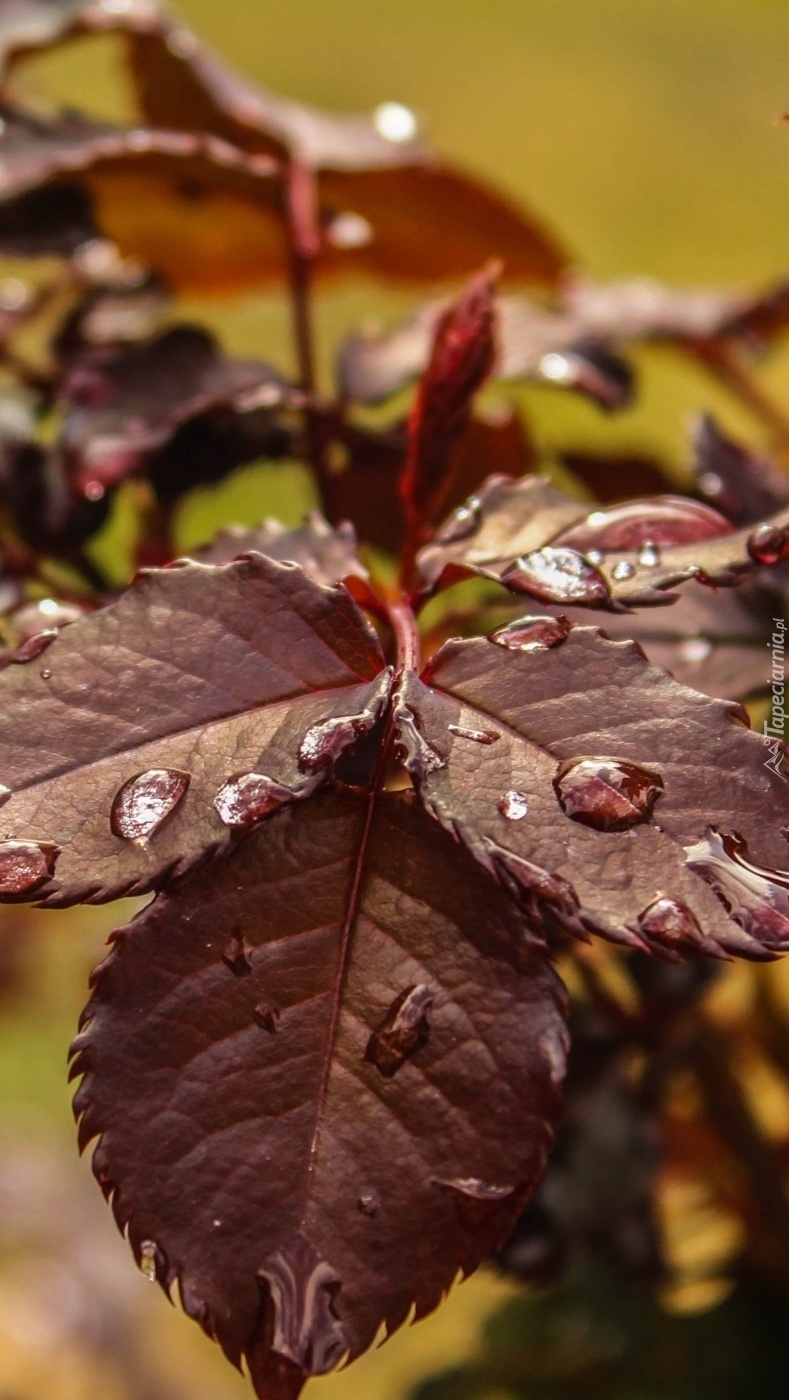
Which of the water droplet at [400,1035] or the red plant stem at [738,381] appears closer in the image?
the water droplet at [400,1035]

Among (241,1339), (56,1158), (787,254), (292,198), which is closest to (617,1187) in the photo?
(241,1339)

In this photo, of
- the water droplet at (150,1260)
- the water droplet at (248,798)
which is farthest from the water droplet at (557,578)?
the water droplet at (150,1260)

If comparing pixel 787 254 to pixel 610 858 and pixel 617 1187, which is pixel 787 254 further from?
pixel 610 858

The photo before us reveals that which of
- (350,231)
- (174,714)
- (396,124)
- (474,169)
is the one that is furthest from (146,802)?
(474,169)

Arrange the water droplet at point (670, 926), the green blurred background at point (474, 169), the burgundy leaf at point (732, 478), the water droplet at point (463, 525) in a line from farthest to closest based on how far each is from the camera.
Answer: the green blurred background at point (474, 169) < the burgundy leaf at point (732, 478) < the water droplet at point (463, 525) < the water droplet at point (670, 926)

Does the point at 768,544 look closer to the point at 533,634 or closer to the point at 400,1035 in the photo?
the point at 533,634

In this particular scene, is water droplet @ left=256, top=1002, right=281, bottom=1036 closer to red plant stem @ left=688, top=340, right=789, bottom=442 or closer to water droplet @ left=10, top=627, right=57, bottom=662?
water droplet @ left=10, top=627, right=57, bottom=662

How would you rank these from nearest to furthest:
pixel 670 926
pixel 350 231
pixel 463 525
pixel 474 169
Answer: pixel 670 926 → pixel 463 525 → pixel 350 231 → pixel 474 169

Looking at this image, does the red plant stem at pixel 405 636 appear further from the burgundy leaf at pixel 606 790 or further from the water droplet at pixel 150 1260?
the water droplet at pixel 150 1260
